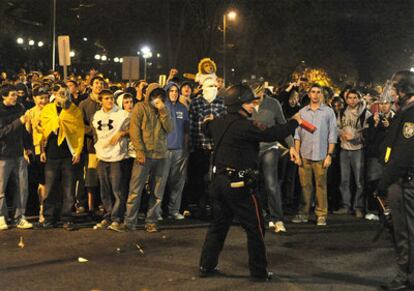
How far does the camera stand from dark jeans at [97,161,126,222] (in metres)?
10.0

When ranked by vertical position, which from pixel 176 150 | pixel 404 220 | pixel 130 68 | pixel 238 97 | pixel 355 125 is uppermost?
pixel 130 68

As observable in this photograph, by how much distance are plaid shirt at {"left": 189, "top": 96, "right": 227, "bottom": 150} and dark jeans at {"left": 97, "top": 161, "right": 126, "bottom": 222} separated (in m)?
1.52

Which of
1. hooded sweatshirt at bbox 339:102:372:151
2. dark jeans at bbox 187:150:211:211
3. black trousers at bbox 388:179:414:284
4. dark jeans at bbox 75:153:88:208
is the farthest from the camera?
hooded sweatshirt at bbox 339:102:372:151

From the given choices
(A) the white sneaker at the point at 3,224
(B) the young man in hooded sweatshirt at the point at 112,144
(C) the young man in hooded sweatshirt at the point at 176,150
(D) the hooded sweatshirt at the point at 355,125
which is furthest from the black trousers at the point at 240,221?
(D) the hooded sweatshirt at the point at 355,125

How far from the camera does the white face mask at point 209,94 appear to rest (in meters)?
10.8

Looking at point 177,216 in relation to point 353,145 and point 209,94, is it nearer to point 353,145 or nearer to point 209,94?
point 209,94

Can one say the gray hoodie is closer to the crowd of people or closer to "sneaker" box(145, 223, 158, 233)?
the crowd of people

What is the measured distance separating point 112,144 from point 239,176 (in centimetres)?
337

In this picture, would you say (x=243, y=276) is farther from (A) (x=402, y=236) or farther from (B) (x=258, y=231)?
(A) (x=402, y=236)

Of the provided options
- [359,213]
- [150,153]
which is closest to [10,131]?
[150,153]

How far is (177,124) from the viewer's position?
35.2 ft

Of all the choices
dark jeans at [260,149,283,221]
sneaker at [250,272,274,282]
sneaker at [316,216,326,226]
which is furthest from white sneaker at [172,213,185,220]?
sneaker at [250,272,274,282]

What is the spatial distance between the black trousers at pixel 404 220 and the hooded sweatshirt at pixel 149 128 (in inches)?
158

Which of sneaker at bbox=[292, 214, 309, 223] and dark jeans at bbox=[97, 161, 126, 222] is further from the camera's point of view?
sneaker at bbox=[292, 214, 309, 223]
